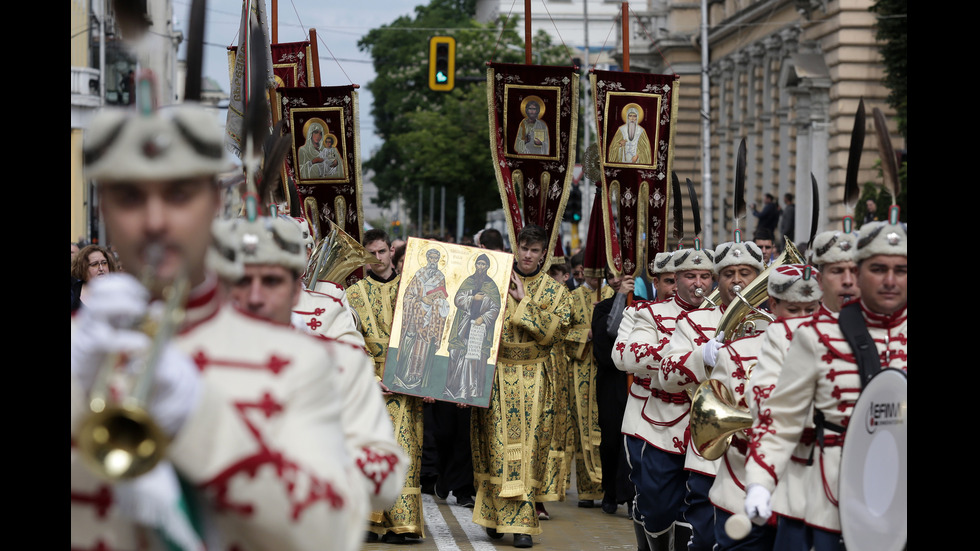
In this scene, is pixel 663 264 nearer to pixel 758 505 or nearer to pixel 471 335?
pixel 471 335

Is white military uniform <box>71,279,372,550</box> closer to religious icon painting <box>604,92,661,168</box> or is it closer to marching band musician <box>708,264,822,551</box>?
marching band musician <box>708,264,822,551</box>

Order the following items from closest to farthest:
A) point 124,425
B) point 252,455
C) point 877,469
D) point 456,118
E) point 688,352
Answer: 1. point 124,425
2. point 252,455
3. point 877,469
4. point 688,352
5. point 456,118

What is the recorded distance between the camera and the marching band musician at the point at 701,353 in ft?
28.3

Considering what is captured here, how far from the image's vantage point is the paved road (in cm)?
1067

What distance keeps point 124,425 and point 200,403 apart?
0.90 feet

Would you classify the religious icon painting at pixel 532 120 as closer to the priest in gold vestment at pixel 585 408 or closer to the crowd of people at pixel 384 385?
the crowd of people at pixel 384 385

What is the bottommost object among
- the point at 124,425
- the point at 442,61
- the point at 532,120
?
the point at 124,425

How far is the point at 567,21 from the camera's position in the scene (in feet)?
238

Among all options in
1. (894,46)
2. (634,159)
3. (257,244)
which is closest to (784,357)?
(257,244)

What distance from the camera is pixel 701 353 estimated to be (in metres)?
8.89

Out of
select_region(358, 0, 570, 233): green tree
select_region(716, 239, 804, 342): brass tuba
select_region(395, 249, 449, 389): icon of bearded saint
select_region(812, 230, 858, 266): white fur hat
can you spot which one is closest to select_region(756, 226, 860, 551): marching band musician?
select_region(812, 230, 858, 266): white fur hat
